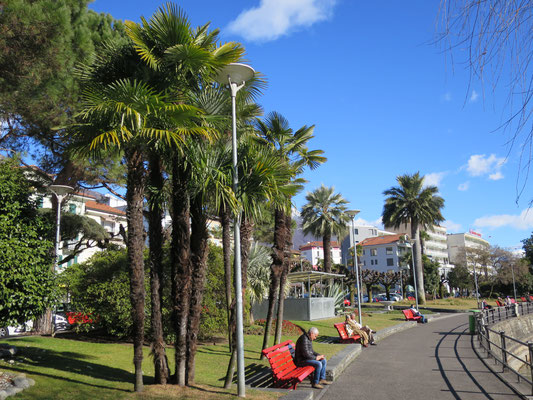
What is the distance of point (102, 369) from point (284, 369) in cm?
456

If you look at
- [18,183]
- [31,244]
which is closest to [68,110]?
[18,183]

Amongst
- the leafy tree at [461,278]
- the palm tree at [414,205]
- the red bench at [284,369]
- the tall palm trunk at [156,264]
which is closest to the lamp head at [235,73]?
the tall palm trunk at [156,264]

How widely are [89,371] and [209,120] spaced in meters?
6.45

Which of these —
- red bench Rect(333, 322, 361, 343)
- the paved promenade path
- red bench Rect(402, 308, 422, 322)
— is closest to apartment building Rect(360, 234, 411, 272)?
red bench Rect(402, 308, 422, 322)

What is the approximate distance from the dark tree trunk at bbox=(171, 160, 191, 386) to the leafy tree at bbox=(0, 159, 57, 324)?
2.96 m

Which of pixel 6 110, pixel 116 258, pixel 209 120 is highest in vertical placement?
pixel 6 110

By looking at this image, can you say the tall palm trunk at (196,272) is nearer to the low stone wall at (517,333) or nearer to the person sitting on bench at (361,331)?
the person sitting on bench at (361,331)

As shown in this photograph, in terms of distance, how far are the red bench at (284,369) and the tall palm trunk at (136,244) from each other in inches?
101

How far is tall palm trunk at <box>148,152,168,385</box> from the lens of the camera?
8625 mm

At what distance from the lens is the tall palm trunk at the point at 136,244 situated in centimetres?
847

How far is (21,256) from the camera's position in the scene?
883 centimetres

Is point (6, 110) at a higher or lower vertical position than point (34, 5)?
lower

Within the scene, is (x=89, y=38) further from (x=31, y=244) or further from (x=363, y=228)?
(x=363, y=228)

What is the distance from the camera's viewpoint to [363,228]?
12238 cm
